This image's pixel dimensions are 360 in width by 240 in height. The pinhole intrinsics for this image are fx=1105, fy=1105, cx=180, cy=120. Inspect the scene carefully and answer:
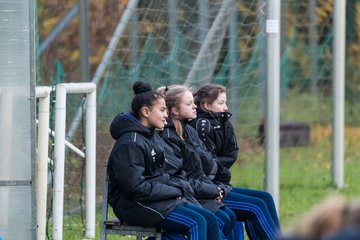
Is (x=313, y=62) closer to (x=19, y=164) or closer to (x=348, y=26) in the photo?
(x=348, y=26)

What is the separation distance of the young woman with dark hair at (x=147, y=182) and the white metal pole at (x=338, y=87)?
6.67m

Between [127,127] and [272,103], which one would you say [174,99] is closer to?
[127,127]

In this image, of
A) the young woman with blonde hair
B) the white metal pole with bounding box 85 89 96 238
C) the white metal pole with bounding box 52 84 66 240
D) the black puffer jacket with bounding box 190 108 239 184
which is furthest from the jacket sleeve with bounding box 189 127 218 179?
the white metal pole with bounding box 85 89 96 238

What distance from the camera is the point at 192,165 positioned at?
285 inches

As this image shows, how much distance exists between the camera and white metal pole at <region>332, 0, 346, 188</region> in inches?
519

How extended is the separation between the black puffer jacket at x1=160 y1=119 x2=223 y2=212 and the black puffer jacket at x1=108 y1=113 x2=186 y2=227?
339 mm

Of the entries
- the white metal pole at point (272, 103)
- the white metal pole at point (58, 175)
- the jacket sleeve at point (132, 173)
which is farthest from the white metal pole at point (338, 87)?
the jacket sleeve at point (132, 173)

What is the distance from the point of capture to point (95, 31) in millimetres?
14125

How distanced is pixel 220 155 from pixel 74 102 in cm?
312

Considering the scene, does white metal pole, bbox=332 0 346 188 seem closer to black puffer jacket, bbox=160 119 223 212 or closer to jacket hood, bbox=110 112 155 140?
black puffer jacket, bbox=160 119 223 212

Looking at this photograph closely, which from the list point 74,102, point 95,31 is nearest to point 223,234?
point 74,102

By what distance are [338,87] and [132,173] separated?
721 centimetres

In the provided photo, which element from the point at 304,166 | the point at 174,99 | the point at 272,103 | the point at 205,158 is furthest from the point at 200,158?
the point at 304,166

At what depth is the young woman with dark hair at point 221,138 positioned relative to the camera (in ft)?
25.4
